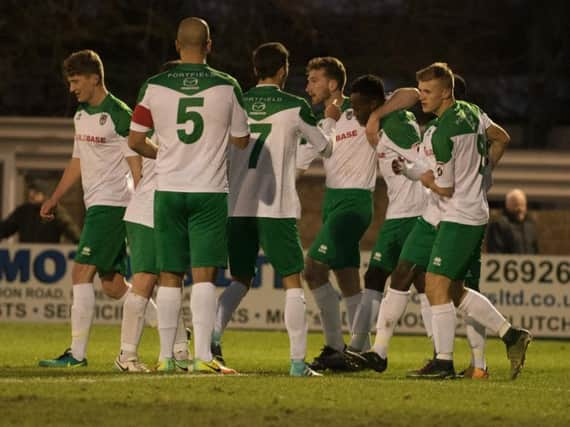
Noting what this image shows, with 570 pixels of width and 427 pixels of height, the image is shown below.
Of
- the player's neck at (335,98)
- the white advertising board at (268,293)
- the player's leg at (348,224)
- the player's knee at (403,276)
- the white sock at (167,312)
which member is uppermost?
the player's neck at (335,98)

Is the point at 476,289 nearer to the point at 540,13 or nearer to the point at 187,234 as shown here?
the point at 187,234

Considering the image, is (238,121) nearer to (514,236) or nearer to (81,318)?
(81,318)

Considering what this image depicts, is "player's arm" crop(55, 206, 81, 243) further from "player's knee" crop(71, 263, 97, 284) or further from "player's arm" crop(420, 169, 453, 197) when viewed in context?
"player's arm" crop(420, 169, 453, 197)

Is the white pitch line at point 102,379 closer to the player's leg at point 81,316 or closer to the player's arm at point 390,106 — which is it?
the player's leg at point 81,316

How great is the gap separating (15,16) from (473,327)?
1728cm

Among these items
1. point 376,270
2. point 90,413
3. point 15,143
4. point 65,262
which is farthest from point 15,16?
point 90,413

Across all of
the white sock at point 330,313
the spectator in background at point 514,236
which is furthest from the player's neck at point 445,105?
the spectator in background at point 514,236

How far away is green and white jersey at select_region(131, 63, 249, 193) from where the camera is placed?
11.5 m

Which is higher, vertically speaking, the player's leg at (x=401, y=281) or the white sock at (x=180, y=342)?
the player's leg at (x=401, y=281)

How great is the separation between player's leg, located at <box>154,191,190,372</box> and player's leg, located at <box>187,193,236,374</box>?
0.09 meters

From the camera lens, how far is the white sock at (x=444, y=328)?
12055mm

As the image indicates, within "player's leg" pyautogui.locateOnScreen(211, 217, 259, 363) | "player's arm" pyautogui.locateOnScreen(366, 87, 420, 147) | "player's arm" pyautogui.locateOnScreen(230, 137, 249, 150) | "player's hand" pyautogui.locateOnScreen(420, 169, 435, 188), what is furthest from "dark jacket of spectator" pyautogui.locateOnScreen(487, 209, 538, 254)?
"player's arm" pyautogui.locateOnScreen(230, 137, 249, 150)

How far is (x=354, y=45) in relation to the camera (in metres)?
29.7

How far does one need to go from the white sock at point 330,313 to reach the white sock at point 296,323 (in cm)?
143
